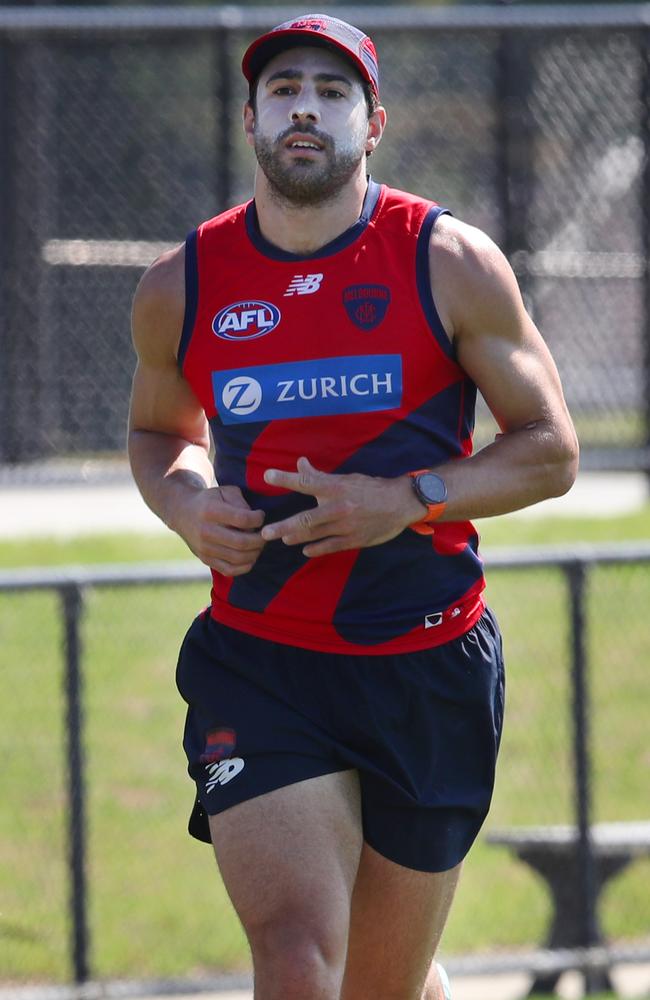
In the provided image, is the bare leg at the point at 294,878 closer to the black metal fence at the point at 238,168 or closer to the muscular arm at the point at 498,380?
the muscular arm at the point at 498,380

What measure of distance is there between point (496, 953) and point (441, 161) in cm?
408

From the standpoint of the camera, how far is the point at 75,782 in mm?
6383

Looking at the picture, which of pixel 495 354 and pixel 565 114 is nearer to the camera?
pixel 495 354

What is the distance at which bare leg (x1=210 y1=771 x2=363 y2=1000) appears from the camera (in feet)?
12.0

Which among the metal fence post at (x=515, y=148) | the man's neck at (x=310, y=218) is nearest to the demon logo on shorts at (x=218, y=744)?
the man's neck at (x=310, y=218)

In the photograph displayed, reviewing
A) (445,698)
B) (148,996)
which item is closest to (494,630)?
(445,698)

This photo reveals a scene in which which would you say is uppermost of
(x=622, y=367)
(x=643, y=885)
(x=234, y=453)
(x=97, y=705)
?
(x=234, y=453)

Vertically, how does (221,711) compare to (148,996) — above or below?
above

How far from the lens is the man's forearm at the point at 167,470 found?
4.16m

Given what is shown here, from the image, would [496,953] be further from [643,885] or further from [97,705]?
[97,705]

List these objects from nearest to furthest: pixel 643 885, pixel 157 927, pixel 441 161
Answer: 1. pixel 157 927
2. pixel 643 885
3. pixel 441 161

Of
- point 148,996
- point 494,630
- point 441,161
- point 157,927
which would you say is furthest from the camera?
point 441,161

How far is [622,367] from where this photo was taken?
9.24 meters

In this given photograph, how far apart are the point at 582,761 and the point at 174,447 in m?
2.93
